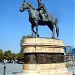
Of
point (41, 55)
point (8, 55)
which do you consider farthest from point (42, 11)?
point (8, 55)

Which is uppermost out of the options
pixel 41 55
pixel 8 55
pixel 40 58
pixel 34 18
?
pixel 34 18

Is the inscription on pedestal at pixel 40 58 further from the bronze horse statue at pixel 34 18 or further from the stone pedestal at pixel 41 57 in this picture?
the bronze horse statue at pixel 34 18

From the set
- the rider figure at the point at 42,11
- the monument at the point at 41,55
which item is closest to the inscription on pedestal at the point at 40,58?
the monument at the point at 41,55

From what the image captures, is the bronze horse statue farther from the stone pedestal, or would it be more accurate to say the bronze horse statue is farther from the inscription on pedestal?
the inscription on pedestal

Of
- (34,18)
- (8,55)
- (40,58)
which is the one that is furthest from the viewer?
(8,55)

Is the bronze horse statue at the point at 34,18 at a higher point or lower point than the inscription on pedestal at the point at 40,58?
higher

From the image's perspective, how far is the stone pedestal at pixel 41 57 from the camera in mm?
19812

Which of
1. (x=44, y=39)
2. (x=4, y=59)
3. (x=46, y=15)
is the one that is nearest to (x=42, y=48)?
(x=44, y=39)

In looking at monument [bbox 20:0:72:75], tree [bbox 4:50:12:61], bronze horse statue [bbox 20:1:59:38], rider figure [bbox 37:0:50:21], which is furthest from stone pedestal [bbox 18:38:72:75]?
tree [bbox 4:50:12:61]

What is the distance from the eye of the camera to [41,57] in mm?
19906

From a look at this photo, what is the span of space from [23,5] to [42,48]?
3.66 m

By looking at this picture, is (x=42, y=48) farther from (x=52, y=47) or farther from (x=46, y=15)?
(x=46, y=15)

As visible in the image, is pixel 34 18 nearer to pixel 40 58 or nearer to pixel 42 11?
pixel 42 11

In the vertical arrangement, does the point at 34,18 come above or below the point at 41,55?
above
